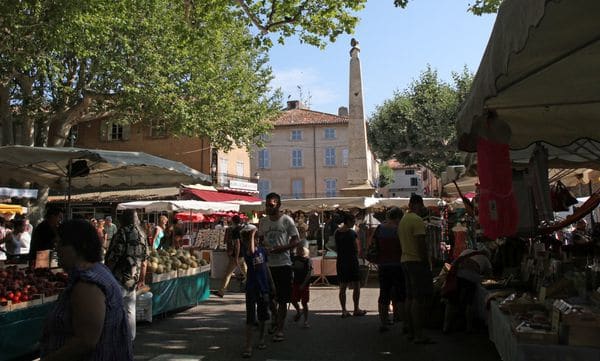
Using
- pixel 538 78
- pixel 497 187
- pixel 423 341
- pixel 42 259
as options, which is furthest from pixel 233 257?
pixel 538 78

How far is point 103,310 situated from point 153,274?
589 cm

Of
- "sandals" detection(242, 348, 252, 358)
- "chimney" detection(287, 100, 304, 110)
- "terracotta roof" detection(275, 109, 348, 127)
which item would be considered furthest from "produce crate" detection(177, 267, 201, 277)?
"chimney" detection(287, 100, 304, 110)

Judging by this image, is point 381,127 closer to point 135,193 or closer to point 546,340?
point 135,193

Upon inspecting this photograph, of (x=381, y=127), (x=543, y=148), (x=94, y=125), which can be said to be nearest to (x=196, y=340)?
(x=543, y=148)

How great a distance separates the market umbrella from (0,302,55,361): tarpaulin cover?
6.52 ft

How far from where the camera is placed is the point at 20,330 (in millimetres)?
5438

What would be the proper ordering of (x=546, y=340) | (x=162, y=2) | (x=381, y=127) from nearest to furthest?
1. (x=546, y=340)
2. (x=162, y=2)
3. (x=381, y=127)

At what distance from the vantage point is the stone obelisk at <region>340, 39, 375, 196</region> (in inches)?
635

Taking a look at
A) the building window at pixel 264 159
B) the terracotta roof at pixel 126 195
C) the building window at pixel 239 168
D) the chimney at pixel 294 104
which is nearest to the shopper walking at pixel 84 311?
the terracotta roof at pixel 126 195

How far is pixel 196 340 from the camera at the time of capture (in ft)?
21.8

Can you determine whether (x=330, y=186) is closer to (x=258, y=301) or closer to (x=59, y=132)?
(x=59, y=132)

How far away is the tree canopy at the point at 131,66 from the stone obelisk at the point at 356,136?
133 inches

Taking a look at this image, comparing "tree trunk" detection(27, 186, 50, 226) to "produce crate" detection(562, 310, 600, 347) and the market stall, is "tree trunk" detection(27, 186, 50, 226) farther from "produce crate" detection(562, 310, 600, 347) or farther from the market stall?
"produce crate" detection(562, 310, 600, 347)

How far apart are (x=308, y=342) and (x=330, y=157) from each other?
40.4m
